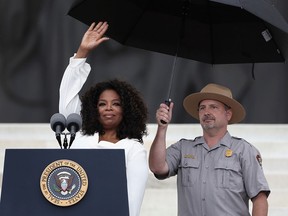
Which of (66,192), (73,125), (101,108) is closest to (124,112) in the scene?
(101,108)

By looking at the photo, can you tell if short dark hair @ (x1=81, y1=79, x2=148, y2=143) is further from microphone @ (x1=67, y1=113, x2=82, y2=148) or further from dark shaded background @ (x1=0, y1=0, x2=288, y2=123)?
dark shaded background @ (x1=0, y1=0, x2=288, y2=123)

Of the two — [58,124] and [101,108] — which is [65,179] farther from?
[101,108]

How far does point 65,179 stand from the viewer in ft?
14.5

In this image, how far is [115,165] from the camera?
4.44 meters

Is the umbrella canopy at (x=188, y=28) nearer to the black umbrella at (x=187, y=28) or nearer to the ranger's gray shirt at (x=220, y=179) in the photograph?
the black umbrella at (x=187, y=28)

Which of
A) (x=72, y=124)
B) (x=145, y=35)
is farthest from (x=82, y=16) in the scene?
(x=72, y=124)

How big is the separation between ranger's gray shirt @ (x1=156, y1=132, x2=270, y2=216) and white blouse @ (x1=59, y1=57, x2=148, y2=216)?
0.43m

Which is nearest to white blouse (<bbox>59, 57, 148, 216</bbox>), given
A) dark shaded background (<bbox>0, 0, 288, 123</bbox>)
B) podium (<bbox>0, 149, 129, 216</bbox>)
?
podium (<bbox>0, 149, 129, 216</bbox>)

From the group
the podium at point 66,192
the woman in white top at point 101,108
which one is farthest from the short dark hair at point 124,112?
the podium at point 66,192

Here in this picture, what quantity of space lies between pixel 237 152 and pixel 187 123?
→ 4474mm

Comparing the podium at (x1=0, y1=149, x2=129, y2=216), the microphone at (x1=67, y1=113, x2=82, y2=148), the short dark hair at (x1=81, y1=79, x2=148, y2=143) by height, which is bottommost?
the podium at (x1=0, y1=149, x2=129, y2=216)

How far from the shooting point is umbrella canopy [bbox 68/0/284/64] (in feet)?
17.0

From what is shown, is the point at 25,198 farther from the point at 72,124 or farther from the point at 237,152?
the point at 237,152

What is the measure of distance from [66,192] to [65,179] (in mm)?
61
